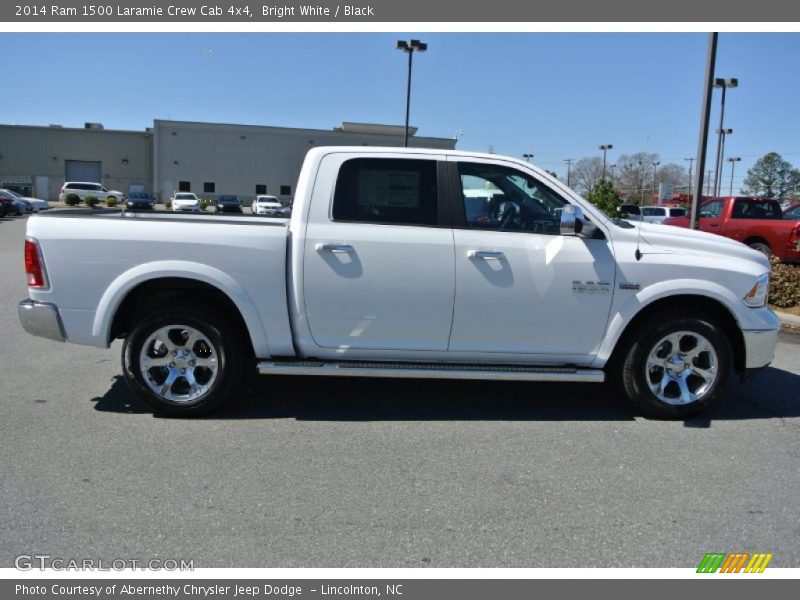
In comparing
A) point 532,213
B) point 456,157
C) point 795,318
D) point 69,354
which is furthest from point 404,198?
point 795,318

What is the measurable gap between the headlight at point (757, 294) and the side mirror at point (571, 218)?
1461mm

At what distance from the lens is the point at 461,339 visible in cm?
503

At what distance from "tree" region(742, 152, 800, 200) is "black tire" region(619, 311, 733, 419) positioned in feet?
322

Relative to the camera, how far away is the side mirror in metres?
4.80

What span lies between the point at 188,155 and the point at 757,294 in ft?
220

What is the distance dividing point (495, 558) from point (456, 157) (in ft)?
10.1

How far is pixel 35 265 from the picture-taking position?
16.0 ft

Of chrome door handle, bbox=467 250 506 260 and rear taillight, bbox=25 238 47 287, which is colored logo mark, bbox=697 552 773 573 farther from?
rear taillight, bbox=25 238 47 287

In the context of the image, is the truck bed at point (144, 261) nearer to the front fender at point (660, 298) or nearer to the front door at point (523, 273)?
the front door at point (523, 273)

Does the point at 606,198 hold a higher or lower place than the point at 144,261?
higher

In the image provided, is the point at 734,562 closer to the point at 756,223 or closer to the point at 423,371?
the point at 423,371

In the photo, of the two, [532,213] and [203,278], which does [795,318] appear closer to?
[532,213]

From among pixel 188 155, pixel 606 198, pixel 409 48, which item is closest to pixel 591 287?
pixel 606 198

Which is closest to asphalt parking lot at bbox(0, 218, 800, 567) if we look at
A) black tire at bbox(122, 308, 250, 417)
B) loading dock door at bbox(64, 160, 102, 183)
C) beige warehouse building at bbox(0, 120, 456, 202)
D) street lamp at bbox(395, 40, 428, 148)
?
black tire at bbox(122, 308, 250, 417)
